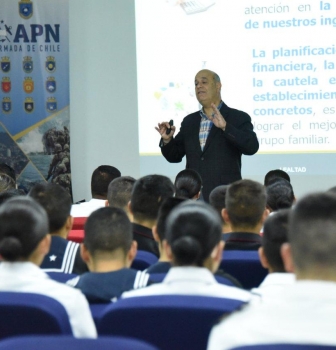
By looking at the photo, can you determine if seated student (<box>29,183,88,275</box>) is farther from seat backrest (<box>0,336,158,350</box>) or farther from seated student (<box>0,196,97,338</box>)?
seat backrest (<box>0,336,158,350</box>)

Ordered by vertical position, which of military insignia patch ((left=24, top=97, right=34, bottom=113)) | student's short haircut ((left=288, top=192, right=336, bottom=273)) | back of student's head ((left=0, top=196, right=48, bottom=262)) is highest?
military insignia patch ((left=24, top=97, right=34, bottom=113))

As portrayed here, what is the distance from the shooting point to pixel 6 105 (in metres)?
7.73

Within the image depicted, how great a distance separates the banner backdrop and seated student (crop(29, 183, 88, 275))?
4.14m

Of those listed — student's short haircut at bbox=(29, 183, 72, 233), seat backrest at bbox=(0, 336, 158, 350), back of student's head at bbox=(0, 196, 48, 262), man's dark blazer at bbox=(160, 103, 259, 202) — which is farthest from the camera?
man's dark blazer at bbox=(160, 103, 259, 202)

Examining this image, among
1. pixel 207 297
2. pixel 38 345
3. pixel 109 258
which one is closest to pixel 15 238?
pixel 109 258

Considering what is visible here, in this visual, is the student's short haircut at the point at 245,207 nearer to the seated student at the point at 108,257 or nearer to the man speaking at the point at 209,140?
the seated student at the point at 108,257

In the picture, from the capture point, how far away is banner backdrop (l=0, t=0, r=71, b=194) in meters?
7.58

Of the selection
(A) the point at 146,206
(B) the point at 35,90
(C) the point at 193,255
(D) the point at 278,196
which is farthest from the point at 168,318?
(B) the point at 35,90

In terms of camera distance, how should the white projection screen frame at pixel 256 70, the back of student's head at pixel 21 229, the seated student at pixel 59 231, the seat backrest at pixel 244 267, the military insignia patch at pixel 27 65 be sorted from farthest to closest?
the military insignia patch at pixel 27 65 < the white projection screen frame at pixel 256 70 < the seated student at pixel 59 231 < the seat backrest at pixel 244 267 < the back of student's head at pixel 21 229

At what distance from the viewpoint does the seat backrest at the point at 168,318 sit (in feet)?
5.95

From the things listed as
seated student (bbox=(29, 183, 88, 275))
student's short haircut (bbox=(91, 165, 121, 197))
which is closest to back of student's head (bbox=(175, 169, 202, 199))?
student's short haircut (bbox=(91, 165, 121, 197))

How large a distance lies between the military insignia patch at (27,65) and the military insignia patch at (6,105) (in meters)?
0.35

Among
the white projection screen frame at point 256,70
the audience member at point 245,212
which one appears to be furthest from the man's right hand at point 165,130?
the audience member at point 245,212

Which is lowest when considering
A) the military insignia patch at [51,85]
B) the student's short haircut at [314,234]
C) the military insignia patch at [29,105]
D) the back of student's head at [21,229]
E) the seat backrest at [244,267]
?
the seat backrest at [244,267]
